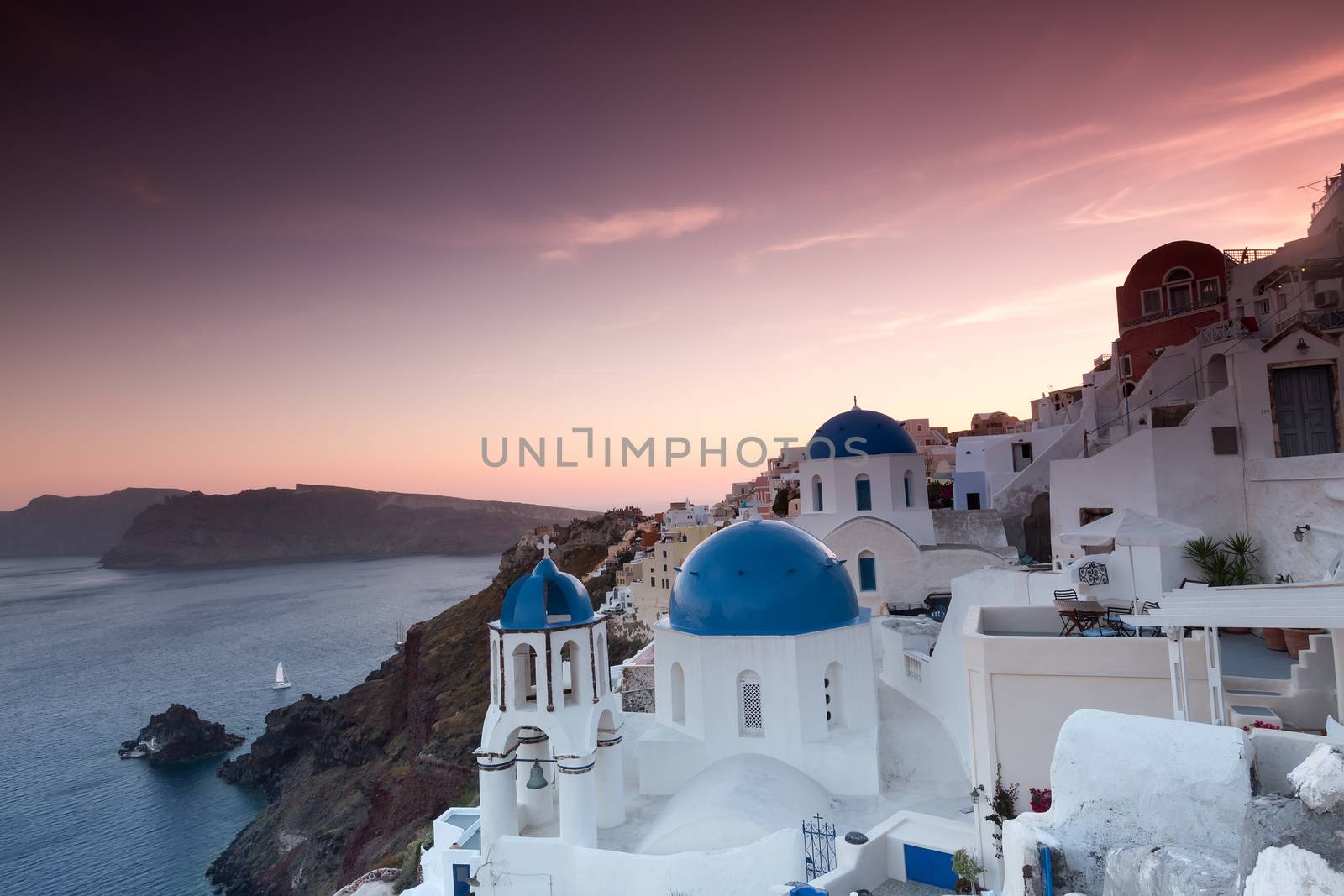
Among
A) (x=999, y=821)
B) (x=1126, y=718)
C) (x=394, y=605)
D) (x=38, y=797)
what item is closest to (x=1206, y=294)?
(x=999, y=821)

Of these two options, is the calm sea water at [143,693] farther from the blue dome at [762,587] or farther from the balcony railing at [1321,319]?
the balcony railing at [1321,319]

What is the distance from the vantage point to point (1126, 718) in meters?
5.13

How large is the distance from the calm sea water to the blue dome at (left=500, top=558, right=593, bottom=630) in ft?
113

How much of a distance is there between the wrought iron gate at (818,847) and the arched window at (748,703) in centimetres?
208

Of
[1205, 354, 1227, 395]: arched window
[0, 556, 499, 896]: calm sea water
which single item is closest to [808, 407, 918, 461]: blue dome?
[1205, 354, 1227, 395]: arched window

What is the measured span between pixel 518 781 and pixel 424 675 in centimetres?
4072

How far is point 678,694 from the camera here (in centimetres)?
1351

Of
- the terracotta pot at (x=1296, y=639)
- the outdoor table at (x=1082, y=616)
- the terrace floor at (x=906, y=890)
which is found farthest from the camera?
the terracotta pot at (x=1296, y=639)

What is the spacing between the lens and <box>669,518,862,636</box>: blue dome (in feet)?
42.2

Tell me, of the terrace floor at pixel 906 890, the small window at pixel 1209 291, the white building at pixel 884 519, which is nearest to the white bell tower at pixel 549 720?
the terrace floor at pixel 906 890

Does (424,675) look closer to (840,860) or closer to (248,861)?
(248,861)

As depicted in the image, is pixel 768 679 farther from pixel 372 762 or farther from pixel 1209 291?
pixel 372 762

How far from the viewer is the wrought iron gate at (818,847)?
31.3ft

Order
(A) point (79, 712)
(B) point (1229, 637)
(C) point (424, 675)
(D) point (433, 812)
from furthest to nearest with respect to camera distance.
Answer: (A) point (79, 712) → (C) point (424, 675) → (D) point (433, 812) → (B) point (1229, 637)
